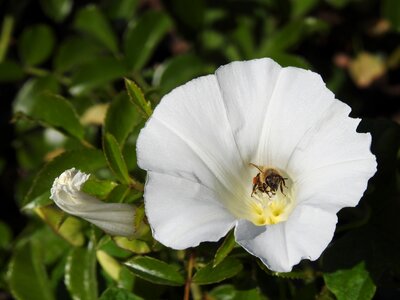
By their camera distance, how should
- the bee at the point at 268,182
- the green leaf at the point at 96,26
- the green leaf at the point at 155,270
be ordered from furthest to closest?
1. the green leaf at the point at 96,26
2. the green leaf at the point at 155,270
3. the bee at the point at 268,182

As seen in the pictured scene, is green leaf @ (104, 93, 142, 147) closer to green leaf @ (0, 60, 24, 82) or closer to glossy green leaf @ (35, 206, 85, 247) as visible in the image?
glossy green leaf @ (35, 206, 85, 247)

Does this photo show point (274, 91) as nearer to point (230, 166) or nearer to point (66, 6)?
point (230, 166)

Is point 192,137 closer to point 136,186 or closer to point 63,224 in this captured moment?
point 136,186

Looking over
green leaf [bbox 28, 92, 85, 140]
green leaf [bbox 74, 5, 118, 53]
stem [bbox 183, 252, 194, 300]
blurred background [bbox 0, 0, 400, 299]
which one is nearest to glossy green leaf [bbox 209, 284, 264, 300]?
blurred background [bbox 0, 0, 400, 299]

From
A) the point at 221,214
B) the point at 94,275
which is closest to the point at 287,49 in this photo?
the point at 94,275

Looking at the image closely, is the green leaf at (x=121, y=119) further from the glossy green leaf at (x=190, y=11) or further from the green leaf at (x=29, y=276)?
the glossy green leaf at (x=190, y=11)

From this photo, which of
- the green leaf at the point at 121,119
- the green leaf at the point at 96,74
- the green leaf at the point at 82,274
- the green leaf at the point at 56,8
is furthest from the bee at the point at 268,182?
the green leaf at the point at 56,8

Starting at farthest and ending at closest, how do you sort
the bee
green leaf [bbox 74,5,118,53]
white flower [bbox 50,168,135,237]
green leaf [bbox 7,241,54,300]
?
1. green leaf [bbox 74,5,118,53]
2. green leaf [bbox 7,241,54,300]
3. the bee
4. white flower [bbox 50,168,135,237]
